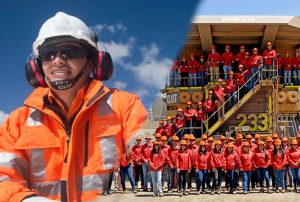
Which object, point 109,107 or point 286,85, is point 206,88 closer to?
point 286,85

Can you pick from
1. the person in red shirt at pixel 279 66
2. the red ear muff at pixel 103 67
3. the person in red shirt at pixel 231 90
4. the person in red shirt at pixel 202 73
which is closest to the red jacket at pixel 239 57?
the person in red shirt at pixel 231 90

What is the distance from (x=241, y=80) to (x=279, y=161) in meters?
2.64

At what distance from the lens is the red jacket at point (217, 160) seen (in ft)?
26.9

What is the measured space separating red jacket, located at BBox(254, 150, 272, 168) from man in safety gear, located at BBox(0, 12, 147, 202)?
23.3 feet

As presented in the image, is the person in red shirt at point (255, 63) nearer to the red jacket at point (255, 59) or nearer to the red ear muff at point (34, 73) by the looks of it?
Result: the red jacket at point (255, 59)

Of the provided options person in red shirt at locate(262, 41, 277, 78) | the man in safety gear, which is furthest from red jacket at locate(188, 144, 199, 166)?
the man in safety gear

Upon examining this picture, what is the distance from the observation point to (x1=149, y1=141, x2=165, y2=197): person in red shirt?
773 cm

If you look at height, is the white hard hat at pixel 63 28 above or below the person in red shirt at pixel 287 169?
above

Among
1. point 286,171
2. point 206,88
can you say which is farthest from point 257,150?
point 206,88

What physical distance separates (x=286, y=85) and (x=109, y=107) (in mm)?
10399

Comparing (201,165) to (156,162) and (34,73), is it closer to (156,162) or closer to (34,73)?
(156,162)

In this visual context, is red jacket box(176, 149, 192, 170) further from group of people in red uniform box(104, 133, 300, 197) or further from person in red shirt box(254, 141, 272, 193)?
person in red shirt box(254, 141, 272, 193)

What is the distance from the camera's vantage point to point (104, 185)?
1.30m

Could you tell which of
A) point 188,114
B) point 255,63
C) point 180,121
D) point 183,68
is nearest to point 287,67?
point 255,63
